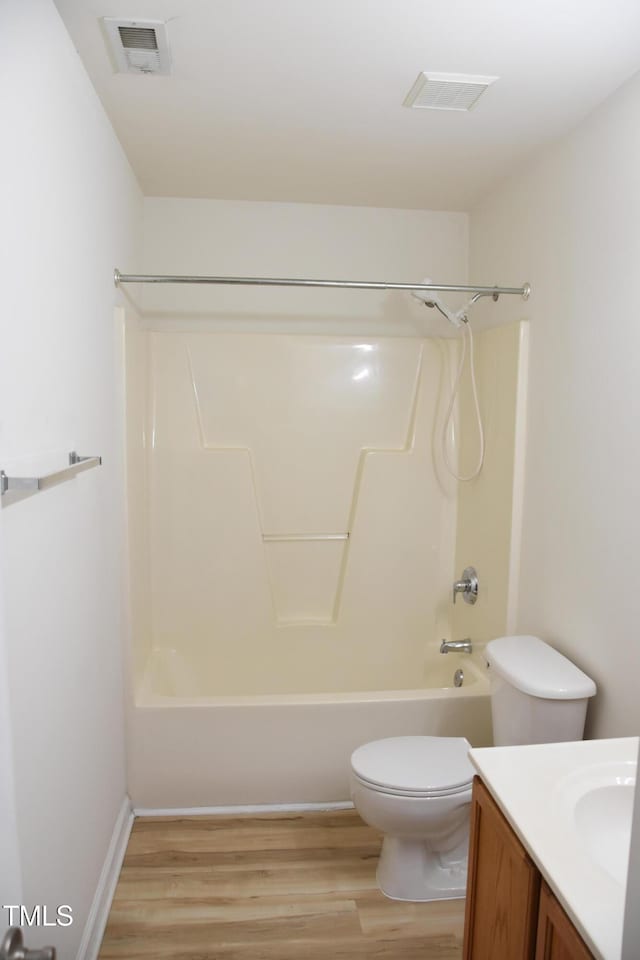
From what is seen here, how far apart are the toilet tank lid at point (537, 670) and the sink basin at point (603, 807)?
49cm

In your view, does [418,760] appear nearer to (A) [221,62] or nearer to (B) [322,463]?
(B) [322,463]

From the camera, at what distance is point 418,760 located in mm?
2006

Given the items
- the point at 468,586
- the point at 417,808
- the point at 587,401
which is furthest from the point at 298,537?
the point at 587,401

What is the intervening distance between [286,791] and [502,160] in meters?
2.43

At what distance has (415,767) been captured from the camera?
6.46ft

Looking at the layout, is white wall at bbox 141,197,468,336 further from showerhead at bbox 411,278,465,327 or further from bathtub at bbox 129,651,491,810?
bathtub at bbox 129,651,491,810

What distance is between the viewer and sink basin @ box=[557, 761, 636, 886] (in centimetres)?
118

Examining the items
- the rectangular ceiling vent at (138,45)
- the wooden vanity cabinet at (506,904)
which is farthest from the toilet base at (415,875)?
the rectangular ceiling vent at (138,45)

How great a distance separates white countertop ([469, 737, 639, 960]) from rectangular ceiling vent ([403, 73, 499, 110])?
1.66 metres

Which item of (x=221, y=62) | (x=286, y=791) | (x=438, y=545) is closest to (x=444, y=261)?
(x=438, y=545)

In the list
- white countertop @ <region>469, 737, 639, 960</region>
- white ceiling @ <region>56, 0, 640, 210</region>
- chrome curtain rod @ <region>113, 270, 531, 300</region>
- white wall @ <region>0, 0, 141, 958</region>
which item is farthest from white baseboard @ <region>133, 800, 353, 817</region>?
white ceiling @ <region>56, 0, 640, 210</region>

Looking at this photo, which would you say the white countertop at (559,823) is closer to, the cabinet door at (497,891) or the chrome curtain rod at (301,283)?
the cabinet door at (497,891)

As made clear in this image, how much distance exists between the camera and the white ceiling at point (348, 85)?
1.43 m

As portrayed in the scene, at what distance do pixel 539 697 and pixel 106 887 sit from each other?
1408mm
